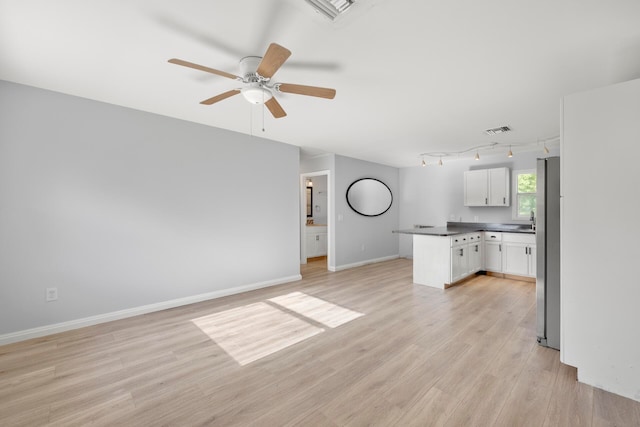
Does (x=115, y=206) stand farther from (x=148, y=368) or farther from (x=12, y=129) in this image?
(x=148, y=368)

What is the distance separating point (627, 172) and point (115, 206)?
15.1ft

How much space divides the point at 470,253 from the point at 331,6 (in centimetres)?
465

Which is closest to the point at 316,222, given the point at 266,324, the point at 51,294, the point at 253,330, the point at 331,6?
the point at 266,324

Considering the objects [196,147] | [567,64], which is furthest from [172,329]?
[567,64]

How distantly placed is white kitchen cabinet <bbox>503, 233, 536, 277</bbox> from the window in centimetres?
84

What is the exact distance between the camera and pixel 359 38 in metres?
1.93

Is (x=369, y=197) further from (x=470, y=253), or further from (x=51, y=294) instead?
(x=51, y=294)

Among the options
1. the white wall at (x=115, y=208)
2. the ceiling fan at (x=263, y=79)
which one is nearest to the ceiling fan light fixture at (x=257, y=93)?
the ceiling fan at (x=263, y=79)

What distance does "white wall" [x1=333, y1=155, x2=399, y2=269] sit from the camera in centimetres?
588

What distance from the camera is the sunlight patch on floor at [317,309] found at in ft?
10.4

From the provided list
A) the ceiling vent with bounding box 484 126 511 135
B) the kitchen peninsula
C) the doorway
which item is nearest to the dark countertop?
the kitchen peninsula

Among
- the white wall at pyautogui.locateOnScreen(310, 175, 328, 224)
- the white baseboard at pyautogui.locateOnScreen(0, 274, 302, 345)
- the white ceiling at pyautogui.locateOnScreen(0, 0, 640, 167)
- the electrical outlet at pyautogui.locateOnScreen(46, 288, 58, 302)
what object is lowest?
the white baseboard at pyautogui.locateOnScreen(0, 274, 302, 345)

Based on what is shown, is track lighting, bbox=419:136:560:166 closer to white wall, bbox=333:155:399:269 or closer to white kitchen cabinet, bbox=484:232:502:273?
white wall, bbox=333:155:399:269

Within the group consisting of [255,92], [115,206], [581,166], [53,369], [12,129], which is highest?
[255,92]
